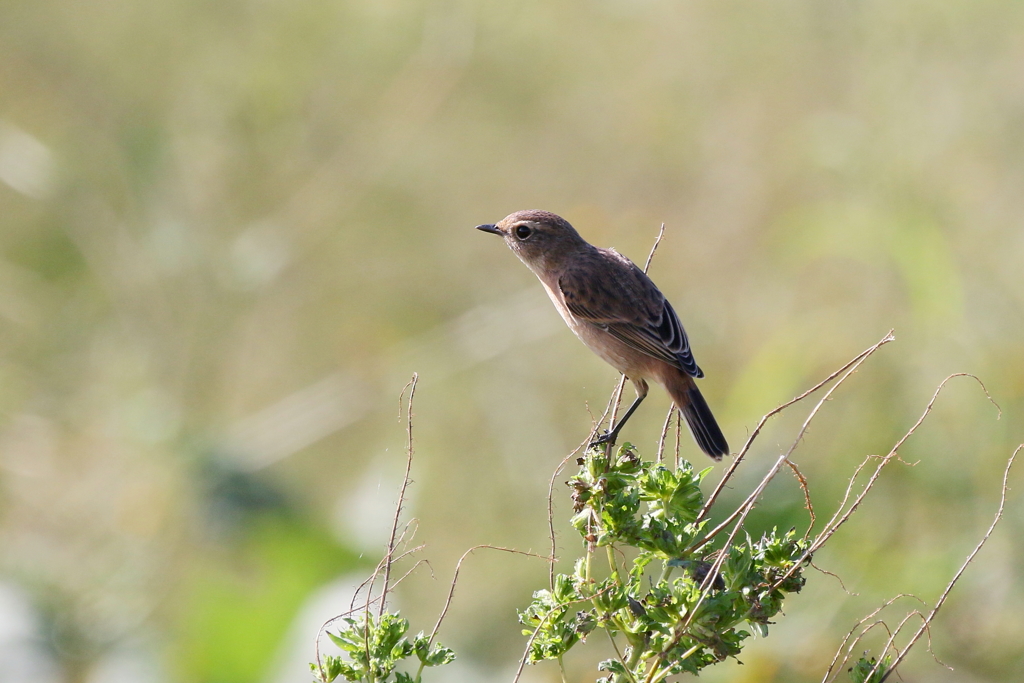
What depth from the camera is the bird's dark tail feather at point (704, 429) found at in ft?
12.6

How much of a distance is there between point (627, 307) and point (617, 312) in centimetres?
7

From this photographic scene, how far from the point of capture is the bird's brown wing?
4141 millimetres

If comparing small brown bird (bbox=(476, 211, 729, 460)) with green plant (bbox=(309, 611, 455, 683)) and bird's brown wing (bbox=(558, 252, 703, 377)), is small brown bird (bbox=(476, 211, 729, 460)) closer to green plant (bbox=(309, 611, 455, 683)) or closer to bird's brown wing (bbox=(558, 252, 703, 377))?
bird's brown wing (bbox=(558, 252, 703, 377))

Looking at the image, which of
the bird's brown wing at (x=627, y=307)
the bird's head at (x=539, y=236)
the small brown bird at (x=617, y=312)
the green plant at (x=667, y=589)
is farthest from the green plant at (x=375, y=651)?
the bird's head at (x=539, y=236)

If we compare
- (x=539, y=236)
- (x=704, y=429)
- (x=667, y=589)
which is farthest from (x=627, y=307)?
(x=667, y=589)

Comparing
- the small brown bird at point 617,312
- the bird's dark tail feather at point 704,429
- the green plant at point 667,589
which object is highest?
the small brown bird at point 617,312

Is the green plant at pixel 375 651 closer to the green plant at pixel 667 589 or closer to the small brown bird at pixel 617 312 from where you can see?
the green plant at pixel 667 589

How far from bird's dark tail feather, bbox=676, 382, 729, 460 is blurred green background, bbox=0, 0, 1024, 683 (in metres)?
0.63

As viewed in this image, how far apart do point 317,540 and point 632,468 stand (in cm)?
281

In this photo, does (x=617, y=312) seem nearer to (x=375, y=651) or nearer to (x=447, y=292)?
(x=375, y=651)

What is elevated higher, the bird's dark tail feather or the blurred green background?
the blurred green background

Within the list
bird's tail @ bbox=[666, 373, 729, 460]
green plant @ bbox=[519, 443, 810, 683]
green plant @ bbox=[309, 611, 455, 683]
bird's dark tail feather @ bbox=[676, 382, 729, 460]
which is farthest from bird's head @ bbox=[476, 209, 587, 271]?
green plant @ bbox=[309, 611, 455, 683]

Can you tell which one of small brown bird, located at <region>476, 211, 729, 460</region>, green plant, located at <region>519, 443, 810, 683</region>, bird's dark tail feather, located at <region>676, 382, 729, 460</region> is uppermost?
small brown bird, located at <region>476, 211, 729, 460</region>

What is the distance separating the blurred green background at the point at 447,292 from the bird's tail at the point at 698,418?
64 centimetres
